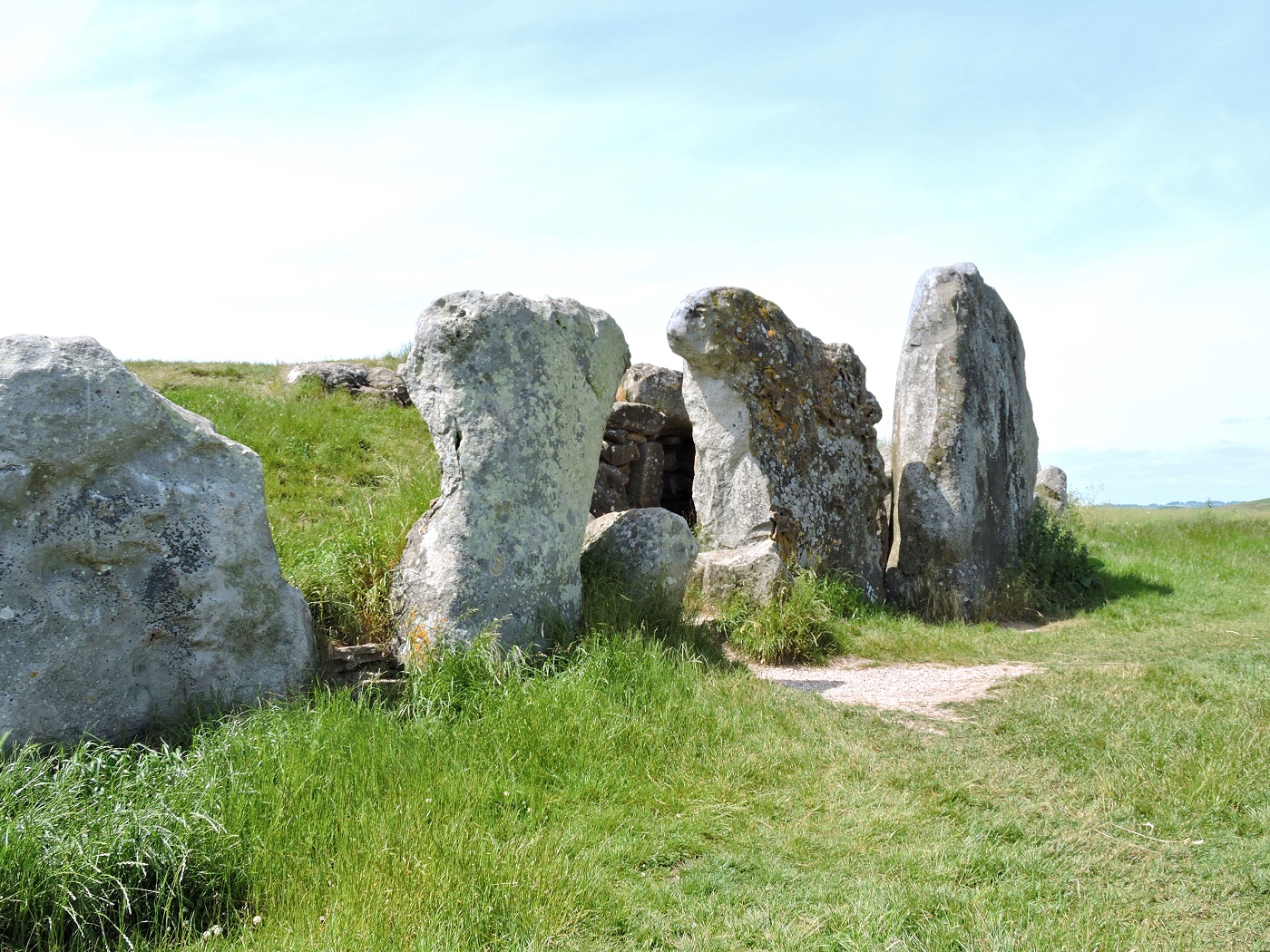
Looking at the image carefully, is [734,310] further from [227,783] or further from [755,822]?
[227,783]

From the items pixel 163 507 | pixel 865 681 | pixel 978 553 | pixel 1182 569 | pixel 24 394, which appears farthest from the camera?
pixel 1182 569

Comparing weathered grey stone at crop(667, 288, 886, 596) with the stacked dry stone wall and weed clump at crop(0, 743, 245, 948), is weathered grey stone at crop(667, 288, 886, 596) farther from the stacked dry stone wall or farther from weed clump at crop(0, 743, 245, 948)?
weed clump at crop(0, 743, 245, 948)

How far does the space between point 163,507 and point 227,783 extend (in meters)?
1.47

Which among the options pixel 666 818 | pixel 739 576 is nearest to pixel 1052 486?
pixel 739 576

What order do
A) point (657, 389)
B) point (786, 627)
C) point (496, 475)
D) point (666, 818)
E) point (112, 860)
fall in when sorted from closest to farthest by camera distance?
1. point (112, 860)
2. point (666, 818)
3. point (496, 475)
4. point (786, 627)
5. point (657, 389)

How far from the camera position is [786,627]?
8195mm

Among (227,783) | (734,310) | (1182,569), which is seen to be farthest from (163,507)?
(1182,569)

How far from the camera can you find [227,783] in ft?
13.6

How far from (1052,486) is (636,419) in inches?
439

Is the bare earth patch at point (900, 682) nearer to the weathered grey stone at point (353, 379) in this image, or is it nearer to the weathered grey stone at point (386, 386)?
the weathered grey stone at point (386, 386)

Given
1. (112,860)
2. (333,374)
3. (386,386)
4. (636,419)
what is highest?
(333,374)

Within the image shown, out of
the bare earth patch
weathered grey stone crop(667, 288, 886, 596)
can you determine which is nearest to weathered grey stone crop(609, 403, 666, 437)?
weathered grey stone crop(667, 288, 886, 596)

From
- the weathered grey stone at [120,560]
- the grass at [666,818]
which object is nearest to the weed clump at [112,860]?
the grass at [666,818]

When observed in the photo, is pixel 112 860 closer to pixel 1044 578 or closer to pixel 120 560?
pixel 120 560
